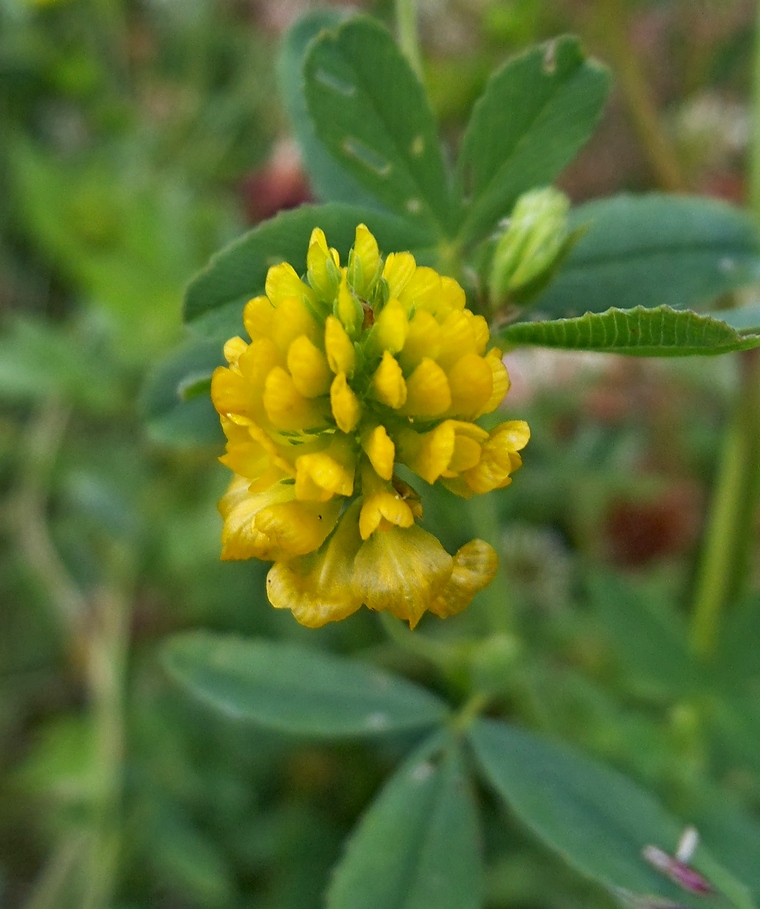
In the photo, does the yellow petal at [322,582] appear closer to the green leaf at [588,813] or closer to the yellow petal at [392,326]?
the yellow petal at [392,326]

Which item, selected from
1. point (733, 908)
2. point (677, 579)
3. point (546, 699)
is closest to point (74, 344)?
point (546, 699)

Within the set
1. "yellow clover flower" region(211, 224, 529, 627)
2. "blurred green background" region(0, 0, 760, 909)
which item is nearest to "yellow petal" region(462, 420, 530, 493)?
"yellow clover flower" region(211, 224, 529, 627)

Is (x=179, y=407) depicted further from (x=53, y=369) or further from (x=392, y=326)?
(x=53, y=369)

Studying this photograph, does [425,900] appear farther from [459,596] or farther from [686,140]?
[686,140]

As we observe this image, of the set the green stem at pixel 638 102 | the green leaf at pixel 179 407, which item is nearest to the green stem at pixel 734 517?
the green stem at pixel 638 102

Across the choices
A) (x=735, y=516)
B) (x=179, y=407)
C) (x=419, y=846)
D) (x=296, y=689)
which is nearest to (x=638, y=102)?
(x=735, y=516)

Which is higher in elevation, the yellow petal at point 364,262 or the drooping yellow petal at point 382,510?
the yellow petal at point 364,262

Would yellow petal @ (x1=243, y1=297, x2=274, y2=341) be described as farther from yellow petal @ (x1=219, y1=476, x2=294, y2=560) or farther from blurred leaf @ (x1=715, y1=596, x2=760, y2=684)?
blurred leaf @ (x1=715, y1=596, x2=760, y2=684)

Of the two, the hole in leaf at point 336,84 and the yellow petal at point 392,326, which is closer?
the yellow petal at point 392,326
